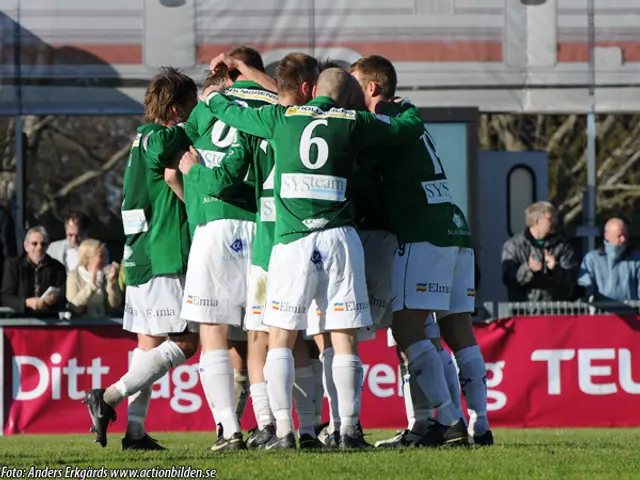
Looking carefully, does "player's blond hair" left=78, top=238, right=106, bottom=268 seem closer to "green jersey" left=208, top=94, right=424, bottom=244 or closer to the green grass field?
the green grass field

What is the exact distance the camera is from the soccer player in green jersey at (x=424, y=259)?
8133 mm

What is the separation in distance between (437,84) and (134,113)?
9.34 ft

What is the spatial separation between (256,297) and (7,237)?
569 cm

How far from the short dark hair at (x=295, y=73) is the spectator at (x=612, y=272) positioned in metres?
5.64

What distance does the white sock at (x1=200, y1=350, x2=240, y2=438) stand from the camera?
8.01m

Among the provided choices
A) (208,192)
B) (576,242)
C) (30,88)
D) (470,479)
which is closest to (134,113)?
(30,88)

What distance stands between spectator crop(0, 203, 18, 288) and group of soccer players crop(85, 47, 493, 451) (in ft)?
15.5

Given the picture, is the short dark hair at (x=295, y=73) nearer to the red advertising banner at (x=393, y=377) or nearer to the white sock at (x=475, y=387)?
the white sock at (x=475, y=387)

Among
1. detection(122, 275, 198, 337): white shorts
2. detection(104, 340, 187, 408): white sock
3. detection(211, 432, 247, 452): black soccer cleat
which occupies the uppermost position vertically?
detection(122, 275, 198, 337): white shorts

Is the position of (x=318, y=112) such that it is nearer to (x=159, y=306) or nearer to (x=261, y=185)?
(x=261, y=185)

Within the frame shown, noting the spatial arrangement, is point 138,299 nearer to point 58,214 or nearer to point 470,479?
point 470,479

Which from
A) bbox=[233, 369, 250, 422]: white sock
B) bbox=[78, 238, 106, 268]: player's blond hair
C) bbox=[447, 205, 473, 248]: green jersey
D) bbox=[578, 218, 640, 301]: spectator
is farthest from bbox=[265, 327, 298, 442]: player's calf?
bbox=[578, 218, 640, 301]: spectator

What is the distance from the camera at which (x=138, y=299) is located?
8.60 meters

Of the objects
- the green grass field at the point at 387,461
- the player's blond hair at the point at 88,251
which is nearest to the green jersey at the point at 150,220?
the green grass field at the point at 387,461
